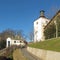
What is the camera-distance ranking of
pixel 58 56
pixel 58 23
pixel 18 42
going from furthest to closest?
pixel 18 42, pixel 58 23, pixel 58 56

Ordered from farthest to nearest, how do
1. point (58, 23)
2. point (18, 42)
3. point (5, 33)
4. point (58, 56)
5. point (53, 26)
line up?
point (5, 33)
point (18, 42)
point (53, 26)
point (58, 23)
point (58, 56)

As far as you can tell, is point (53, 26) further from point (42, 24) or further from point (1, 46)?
point (1, 46)

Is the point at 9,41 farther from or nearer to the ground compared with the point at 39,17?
nearer to the ground

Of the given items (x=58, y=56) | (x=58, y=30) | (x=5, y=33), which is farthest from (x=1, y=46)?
(x=58, y=56)

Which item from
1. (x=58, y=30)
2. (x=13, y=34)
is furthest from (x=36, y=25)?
(x=13, y=34)

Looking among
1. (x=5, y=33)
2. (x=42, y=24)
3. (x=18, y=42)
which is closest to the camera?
(x=42, y=24)

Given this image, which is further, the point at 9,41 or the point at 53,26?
the point at 9,41

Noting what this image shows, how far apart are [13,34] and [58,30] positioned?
102775mm

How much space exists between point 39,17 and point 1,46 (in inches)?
1208

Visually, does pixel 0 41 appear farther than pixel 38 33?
Yes

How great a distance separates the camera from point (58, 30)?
6291cm

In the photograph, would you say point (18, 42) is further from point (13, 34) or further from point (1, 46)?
point (13, 34)

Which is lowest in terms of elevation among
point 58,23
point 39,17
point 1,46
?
point 1,46

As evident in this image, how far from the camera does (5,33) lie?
6388 inches
